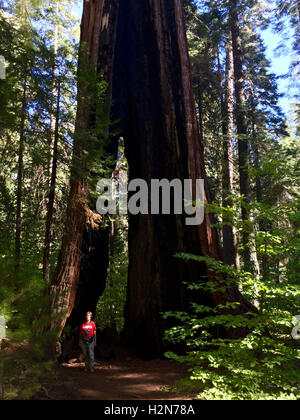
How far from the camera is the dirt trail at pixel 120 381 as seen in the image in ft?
17.5

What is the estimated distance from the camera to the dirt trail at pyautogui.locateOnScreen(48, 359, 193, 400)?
5336 millimetres

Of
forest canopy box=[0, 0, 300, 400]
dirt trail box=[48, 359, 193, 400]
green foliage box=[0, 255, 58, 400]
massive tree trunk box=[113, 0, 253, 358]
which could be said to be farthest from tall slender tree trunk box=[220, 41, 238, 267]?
green foliage box=[0, 255, 58, 400]

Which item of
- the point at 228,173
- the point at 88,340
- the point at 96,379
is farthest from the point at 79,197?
the point at 228,173

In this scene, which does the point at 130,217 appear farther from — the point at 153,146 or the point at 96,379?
the point at 96,379

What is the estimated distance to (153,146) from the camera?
1022 centimetres

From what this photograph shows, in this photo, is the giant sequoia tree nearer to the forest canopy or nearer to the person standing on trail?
the forest canopy

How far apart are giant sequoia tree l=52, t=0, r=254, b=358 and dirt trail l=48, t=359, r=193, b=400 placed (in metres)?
0.88

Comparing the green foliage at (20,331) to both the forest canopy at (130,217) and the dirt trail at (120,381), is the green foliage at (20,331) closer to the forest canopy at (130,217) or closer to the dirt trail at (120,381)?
the forest canopy at (130,217)

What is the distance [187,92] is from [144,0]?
4.32 meters

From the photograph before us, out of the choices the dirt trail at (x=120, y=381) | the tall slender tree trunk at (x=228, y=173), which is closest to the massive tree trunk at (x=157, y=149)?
the dirt trail at (x=120, y=381)

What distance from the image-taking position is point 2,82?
6.42 metres

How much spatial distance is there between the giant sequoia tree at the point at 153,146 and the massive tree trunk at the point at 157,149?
0.03m
